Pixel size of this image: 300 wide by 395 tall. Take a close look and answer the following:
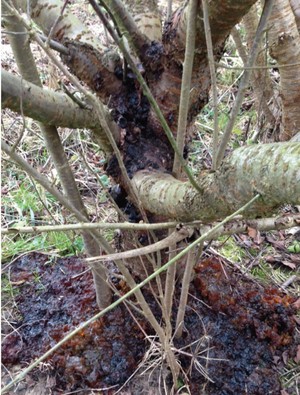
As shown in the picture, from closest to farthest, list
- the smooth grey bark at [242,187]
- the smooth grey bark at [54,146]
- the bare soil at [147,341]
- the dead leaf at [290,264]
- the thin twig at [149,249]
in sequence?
the smooth grey bark at [242,187] → the thin twig at [149,249] → the smooth grey bark at [54,146] → the bare soil at [147,341] → the dead leaf at [290,264]

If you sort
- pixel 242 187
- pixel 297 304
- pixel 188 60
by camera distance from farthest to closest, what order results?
pixel 297 304 < pixel 188 60 < pixel 242 187

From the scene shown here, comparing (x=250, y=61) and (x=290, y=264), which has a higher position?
(x=250, y=61)

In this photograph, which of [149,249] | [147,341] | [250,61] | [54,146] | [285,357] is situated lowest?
[285,357]

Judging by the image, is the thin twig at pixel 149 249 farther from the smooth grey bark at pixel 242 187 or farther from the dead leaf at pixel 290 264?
the dead leaf at pixel 290 264

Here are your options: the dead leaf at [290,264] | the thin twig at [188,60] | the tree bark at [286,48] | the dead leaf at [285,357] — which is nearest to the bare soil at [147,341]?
the dead leaf at [285,357]

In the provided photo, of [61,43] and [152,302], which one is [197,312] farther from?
[61,43]

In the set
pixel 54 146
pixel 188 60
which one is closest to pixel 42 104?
pixel 54 146

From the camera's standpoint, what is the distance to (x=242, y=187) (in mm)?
792

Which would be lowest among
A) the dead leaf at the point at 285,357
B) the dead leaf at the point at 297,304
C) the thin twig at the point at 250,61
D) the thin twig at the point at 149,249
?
the dead leaf at the point at 285,357

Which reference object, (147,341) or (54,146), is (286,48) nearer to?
(54,146)

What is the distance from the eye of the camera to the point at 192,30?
943 millimetres

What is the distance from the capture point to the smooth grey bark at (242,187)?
0.68 m

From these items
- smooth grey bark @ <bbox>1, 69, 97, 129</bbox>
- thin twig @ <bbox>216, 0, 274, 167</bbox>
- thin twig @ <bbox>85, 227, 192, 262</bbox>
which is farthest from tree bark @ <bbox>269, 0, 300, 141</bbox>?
thin twig @ <bbox>85, 227, 192, 262</bbox>

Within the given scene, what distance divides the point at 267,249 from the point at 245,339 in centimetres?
80
